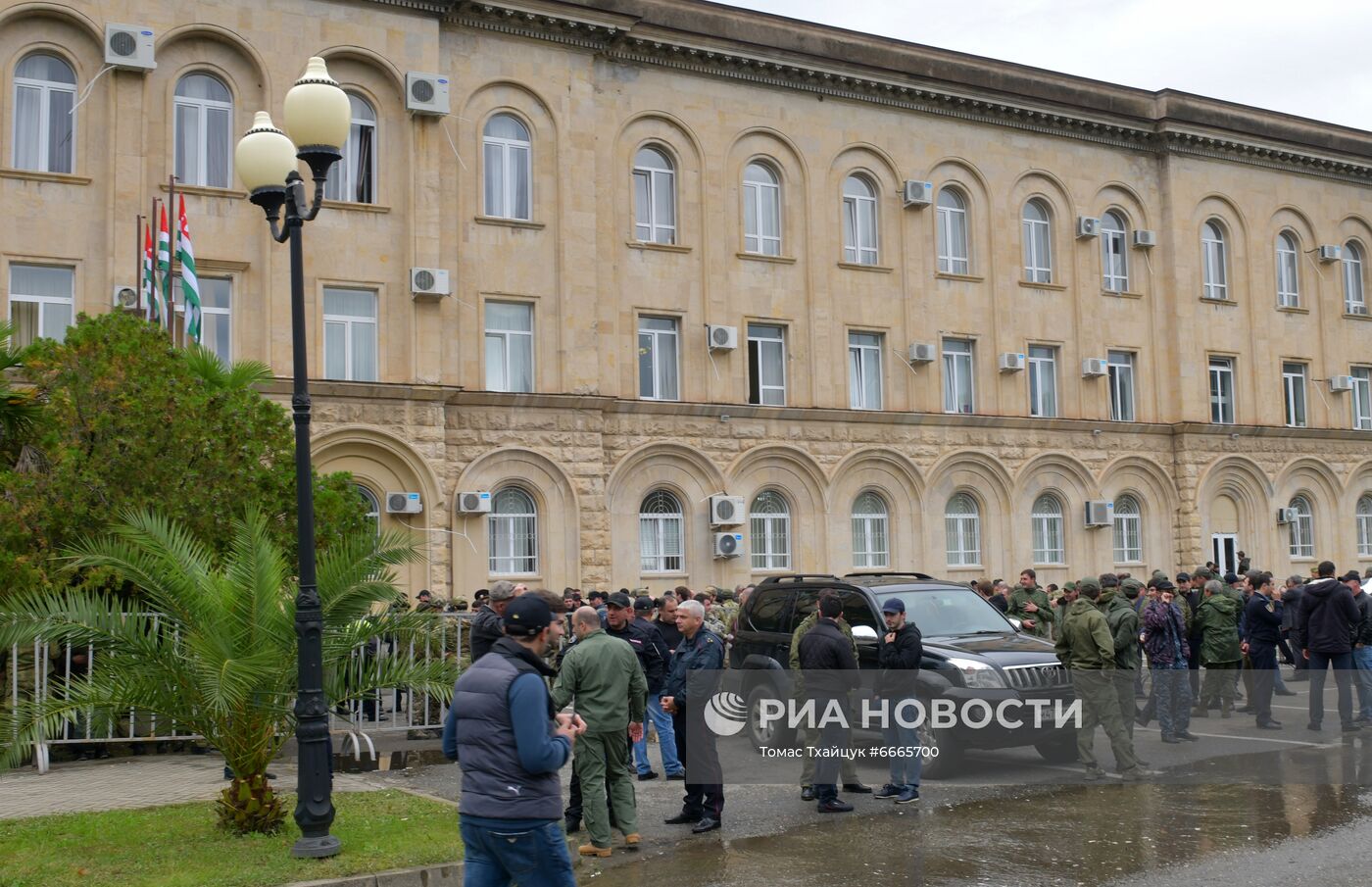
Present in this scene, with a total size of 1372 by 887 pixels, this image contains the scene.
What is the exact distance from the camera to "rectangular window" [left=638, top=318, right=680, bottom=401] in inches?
1172

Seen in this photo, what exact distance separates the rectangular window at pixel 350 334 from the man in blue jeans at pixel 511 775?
20.6 m

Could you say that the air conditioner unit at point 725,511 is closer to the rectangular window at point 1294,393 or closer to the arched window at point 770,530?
the arched window at point 770,530

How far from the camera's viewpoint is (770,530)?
3078cm

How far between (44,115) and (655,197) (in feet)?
40.5

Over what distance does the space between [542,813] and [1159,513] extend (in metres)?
32.6

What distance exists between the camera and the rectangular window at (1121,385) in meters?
35.8

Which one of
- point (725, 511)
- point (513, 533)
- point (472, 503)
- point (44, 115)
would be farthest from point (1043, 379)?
point (44, 115)

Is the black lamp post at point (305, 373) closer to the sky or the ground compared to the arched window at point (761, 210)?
closer to the ground

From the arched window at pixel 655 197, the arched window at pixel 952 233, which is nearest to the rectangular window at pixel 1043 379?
the arched window at pixel 952 233

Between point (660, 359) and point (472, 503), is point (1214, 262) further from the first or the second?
point (472, 503)

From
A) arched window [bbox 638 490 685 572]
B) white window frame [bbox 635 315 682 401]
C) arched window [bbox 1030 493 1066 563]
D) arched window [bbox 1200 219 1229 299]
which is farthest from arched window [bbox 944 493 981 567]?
arched window [bbox 1200 219 1229 299]

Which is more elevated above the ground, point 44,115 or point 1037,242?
point 44,115

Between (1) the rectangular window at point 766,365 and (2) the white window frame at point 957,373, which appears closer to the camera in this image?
(1) the rectangular window at point 766,365

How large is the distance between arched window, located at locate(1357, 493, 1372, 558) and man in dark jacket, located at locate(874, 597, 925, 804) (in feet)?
104
